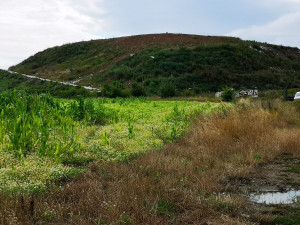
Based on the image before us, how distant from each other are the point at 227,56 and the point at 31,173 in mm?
35202

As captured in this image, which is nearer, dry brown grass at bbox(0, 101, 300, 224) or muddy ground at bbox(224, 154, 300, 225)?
dry brown grass at bbox(0, 101, 300, 224)

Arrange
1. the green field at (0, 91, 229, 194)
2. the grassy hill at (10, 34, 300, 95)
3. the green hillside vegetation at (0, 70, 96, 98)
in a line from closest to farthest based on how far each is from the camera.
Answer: the green field at (0, 91, 229, 194) < the green hillside vegetation at (0, 70, 96, 98) < the grassy hill at (10, 34, 300, 95)

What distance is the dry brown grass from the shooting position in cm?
371

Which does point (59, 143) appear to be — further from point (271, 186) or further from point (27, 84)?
point (27, 84)

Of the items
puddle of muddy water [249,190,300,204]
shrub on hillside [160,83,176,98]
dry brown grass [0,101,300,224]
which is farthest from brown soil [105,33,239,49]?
puddle of muddy water [249,190,300,204]

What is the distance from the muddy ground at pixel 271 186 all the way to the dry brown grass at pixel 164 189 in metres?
0.17

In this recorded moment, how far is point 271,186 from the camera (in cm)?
537

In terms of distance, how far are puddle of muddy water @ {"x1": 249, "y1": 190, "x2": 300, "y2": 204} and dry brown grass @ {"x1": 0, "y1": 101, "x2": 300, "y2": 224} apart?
58 centimetres

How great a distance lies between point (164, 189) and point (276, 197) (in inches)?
75.7

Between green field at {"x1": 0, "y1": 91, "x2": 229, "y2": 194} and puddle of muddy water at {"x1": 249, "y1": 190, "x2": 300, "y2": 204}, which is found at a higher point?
green field at {"x1": 0, "y1": 91, "x2": 229, "y2": 194}

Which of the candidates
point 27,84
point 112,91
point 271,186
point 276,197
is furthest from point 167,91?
point 27,84

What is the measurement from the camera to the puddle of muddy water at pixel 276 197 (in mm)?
4660

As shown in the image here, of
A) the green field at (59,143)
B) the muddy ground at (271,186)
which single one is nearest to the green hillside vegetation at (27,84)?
the green field at (59,143)

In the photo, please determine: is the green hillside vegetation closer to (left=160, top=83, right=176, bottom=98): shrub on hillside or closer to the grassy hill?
A: the grassy hill
